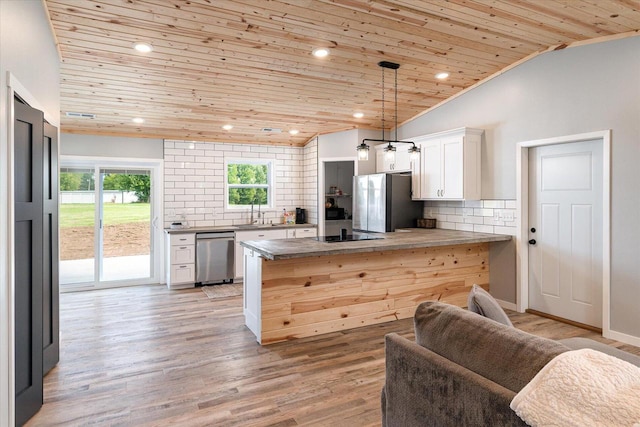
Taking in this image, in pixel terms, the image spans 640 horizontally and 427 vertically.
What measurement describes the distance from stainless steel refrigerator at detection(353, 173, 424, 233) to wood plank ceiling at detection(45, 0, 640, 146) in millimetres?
1051

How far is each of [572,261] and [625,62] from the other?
1.99 metres

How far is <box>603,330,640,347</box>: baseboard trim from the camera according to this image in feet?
11.6

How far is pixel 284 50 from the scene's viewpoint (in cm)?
373

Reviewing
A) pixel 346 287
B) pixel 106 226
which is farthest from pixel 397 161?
pixel 106 226

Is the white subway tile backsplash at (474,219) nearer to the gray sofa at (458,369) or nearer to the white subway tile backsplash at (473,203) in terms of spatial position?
the white subway tile backsplash at (473,203)

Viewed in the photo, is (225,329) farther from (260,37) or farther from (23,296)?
(260,37)

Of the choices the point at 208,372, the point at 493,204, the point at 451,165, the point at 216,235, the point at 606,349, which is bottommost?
the point at 208,372

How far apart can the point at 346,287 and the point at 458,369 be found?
2576 millimetres

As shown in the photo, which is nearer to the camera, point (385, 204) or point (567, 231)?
point (567, 231)

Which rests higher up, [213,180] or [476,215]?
[213,180]

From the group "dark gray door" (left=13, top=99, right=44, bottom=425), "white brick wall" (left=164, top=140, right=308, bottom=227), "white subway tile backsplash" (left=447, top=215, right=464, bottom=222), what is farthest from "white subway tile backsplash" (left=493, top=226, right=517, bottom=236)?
"dark gray door" (left=13, top=99, right=44, bottom=425)

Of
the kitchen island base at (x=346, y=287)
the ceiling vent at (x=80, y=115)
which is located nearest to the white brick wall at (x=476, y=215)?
the kitchen island base at (x=346, y=287)

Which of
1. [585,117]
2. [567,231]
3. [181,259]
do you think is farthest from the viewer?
[181,259]

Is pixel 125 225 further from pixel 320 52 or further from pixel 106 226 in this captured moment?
pixel 320 52
